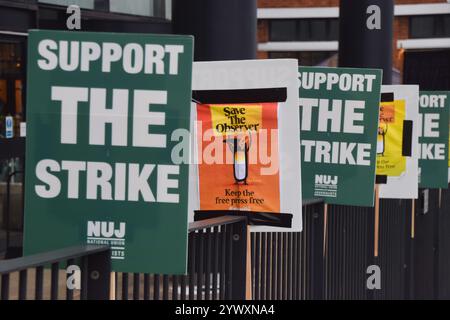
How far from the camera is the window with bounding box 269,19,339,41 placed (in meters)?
34.4

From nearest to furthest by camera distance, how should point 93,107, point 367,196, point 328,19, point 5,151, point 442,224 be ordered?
1. point 93,107
2. point 367,196
3. point 442,224
4. point 5,151
5. point 328,19

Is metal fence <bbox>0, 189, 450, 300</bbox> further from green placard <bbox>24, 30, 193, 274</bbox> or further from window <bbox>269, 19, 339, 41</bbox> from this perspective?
window <bbox>269, 19, 339, 41</bbox>

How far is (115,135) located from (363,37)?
8373 mm

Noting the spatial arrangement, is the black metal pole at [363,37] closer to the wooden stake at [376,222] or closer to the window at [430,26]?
the wooden stake at [376,222]

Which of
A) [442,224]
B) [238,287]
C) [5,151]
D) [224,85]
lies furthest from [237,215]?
[5,151]

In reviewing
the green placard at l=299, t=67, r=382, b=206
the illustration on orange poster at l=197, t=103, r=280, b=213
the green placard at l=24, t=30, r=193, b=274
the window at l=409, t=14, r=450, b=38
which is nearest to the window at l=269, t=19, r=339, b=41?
the window at l=409, t=14, r=450, b=38

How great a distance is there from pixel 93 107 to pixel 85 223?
40cm

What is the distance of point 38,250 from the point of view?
345 centimetres

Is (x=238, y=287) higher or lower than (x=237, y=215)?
lower

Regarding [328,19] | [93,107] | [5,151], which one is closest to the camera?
[93,107]

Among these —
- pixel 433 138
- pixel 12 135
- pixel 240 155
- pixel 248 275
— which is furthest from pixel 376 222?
pixel 12 135

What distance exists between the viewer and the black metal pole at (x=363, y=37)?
37.0 ft

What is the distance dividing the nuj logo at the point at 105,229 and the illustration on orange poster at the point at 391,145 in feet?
14.5
